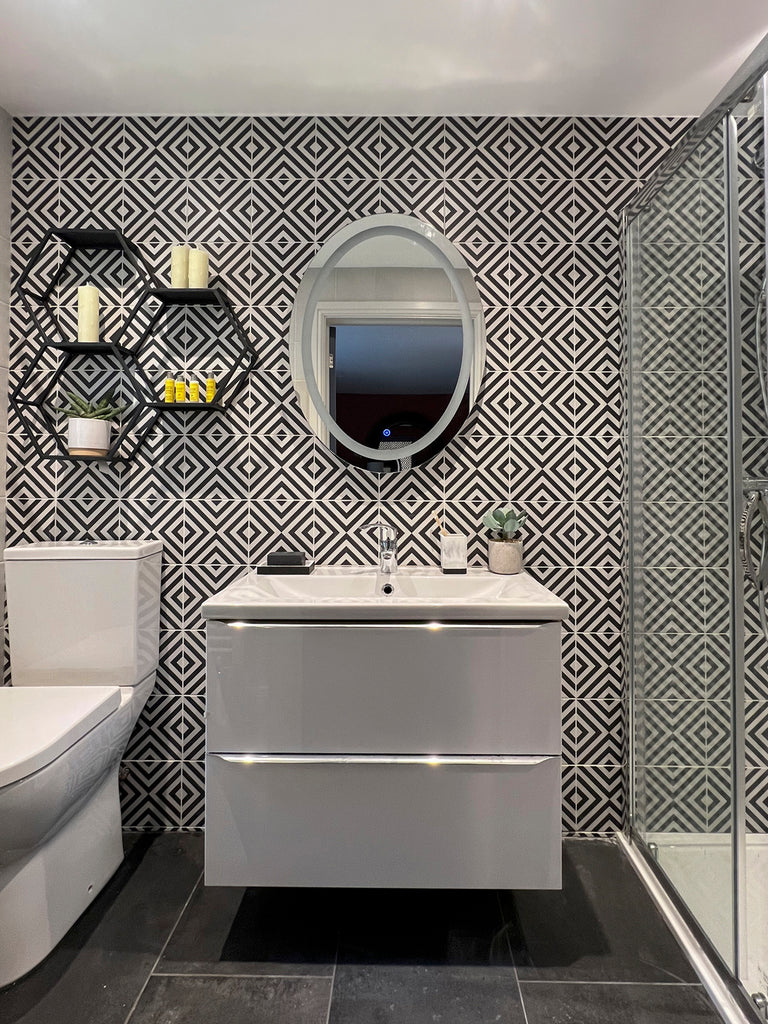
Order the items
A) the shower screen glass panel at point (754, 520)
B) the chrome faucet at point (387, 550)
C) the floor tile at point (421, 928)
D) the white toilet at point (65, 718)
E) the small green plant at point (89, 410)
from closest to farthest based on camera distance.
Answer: the shower screen glass panel at point (754, 520)
the white toilet at point (65, 718)
the floor tile at point (421, 928)
the chrome faucet at point (387, 550)
the small green plant at point (89, 410)

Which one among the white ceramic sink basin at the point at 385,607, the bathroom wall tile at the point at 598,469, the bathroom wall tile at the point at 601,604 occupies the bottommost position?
the bathroom wall tile at the point at 601,604

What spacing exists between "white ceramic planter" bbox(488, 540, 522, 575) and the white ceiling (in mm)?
1330

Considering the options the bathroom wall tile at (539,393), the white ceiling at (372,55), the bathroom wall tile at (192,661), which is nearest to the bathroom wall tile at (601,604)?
the bathroom wall tile at (539,393)

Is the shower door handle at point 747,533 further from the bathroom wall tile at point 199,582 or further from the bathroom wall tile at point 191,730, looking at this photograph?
the bathroom wall tile at point 191,730

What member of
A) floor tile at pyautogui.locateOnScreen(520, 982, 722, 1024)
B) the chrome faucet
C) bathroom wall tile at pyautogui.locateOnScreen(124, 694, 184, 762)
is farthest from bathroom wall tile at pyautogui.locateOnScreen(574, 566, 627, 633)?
bathroom wall tile at pyautogui.locateOnScreen(124, 694, 184, 762)

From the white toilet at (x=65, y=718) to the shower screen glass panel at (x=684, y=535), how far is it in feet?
4.74

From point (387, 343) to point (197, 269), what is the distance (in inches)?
23.7

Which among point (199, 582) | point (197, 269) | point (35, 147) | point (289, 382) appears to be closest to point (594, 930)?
point (199, 582)

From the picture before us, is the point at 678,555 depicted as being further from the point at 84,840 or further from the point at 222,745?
the point at 84,840

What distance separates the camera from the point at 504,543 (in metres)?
1.99

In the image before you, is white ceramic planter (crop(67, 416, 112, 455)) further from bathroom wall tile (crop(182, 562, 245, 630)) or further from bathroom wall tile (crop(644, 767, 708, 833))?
bathroom wall tile (crop(644, 767, 708, 833))

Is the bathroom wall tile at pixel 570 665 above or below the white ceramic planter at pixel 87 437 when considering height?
below

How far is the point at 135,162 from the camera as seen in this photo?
2100 mm

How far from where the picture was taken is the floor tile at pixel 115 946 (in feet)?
4.58
